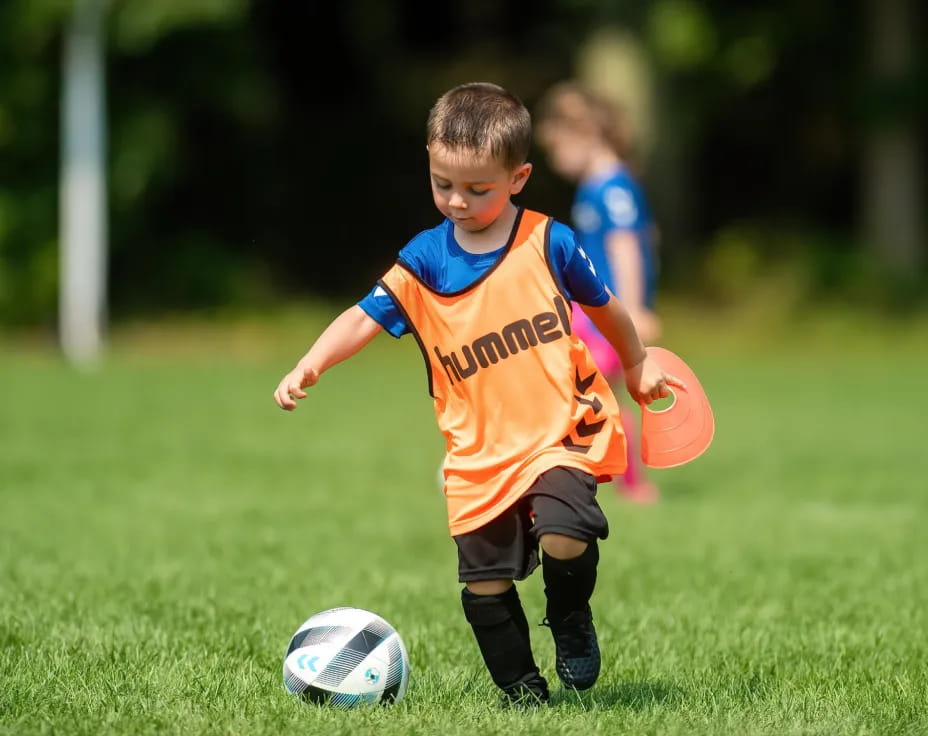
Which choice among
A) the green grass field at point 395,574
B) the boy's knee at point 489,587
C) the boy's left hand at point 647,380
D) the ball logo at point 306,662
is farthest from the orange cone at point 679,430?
the ball logo at point 306,662

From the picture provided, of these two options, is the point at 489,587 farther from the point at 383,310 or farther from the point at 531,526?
the point at 383,310

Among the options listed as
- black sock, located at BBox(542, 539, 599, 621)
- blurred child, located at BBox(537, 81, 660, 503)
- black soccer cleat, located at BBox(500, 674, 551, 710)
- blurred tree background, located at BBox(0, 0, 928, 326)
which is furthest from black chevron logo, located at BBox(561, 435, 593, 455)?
blurred tree background, located at BBox(0, 0, 928, 326)

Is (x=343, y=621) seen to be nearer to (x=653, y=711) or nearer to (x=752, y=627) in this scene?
(x=653, y=711)

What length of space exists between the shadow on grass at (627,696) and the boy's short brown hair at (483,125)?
4.91 feet

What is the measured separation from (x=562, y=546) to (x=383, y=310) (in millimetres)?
791

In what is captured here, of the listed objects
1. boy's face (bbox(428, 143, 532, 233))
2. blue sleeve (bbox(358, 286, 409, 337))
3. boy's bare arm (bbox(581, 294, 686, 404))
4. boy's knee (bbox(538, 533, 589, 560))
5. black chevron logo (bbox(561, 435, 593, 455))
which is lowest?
boy's knee (bbox(538, 533, 589, 560))

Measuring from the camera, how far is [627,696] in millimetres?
4316

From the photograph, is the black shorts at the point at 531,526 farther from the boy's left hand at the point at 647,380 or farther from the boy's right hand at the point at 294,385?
the boy's right hand at the point at 294,385

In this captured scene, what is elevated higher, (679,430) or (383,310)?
(383,310)

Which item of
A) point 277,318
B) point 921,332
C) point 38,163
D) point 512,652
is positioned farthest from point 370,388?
point 512,652

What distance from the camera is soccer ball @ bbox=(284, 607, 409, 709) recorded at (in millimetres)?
4133

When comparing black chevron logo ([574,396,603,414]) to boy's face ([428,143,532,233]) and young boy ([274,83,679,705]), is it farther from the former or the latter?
boy's face ([428,143,532,233])

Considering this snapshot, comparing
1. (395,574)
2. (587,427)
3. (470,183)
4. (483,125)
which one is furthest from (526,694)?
(395,574)

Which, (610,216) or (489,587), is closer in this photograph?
(489,587)
